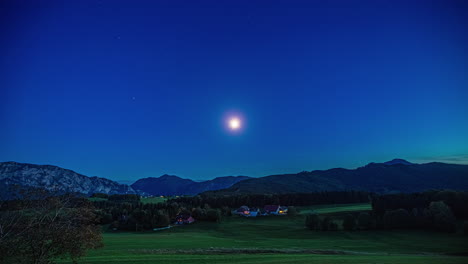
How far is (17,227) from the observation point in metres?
16.2

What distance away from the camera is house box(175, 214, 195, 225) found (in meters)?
104

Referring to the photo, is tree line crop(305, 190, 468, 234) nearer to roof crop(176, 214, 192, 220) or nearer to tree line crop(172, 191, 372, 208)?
roof crop(176, 214, 192, 220)

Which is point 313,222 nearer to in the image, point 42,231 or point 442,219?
point 442,219

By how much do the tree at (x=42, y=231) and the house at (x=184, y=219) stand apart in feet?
294

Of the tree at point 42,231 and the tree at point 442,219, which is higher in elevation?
the tree at point 42,231

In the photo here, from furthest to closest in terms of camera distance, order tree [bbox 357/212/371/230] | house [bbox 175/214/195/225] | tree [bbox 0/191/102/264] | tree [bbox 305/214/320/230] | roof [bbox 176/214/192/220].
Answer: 1. roof [bbox 176/214/192/220]
2. house [bbox 175/214/195/225]
3. tree [bbox 357/212/371/230]
4. tree [bbox 305/214/320/230]
5. tree [bbox 0/191/102/264]

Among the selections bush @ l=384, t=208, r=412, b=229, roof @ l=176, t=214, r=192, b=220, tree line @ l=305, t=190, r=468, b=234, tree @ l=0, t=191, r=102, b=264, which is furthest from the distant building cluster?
tree @ l=0, t=191, r=102, b=264

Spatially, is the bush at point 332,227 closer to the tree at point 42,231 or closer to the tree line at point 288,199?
the tree at point 42,231

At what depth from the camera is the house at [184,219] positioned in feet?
340

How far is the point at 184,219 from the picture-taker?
10662cm

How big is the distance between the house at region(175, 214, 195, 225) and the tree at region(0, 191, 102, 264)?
89.6 metres

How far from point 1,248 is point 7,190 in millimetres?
3428

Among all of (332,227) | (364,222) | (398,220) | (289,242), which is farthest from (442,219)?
(289,242)

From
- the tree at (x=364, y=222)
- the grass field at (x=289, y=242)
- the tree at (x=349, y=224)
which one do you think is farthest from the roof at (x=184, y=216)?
the tree at (x=364, y=222)
